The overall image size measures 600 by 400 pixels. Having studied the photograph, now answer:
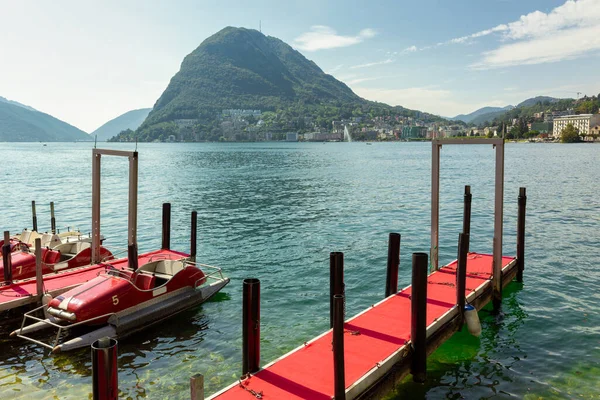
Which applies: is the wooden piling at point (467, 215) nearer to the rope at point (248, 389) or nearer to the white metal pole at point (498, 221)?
the white metal pole at point (498, 221)

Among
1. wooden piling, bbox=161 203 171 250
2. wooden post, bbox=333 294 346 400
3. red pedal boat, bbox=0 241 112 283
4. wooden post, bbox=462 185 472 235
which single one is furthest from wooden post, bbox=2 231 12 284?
wooden post, bbox=462 185 472 235

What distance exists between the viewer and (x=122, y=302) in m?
14.6

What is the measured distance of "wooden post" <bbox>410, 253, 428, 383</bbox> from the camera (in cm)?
1098

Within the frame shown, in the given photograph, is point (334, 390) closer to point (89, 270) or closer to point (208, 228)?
point (89, 270)

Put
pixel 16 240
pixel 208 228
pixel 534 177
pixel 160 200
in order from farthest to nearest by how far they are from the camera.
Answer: pixel 534 177, pixel 160 200, pixel 208 228, pixel 16 240

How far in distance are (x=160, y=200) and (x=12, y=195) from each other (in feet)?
56.9

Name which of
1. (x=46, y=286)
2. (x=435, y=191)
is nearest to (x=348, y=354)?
(x=435, y=191)

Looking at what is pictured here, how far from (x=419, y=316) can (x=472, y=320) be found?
355 cm

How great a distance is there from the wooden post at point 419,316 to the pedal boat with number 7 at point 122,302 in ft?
27.7

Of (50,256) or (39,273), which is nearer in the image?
(39,273)

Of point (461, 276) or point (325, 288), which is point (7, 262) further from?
point (461, 276)

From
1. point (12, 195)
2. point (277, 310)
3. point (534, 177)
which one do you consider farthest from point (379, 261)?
point (534, 177)

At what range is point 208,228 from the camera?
32406 millimetres

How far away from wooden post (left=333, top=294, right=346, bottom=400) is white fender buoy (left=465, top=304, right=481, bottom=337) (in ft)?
20.1
